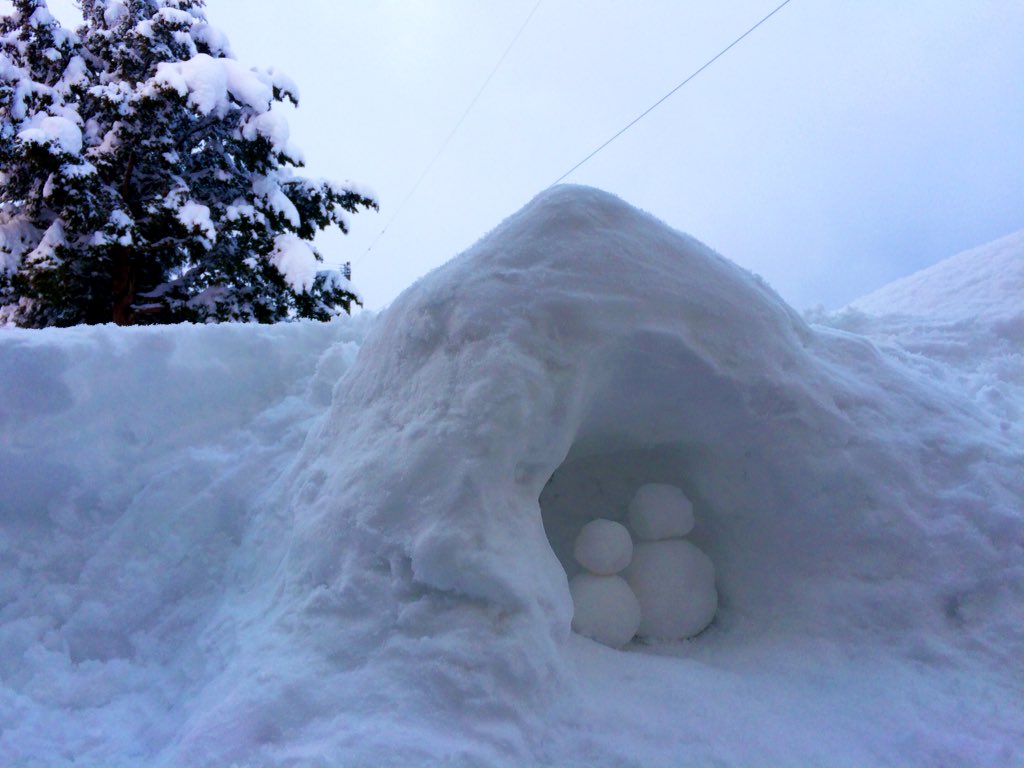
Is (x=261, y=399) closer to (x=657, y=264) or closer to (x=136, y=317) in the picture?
(x=657, y=264)

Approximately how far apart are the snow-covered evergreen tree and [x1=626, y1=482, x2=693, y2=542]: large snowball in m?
7.06

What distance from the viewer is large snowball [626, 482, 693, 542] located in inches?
89.0

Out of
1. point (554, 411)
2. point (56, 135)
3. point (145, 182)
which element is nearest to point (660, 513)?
point (554, 411)

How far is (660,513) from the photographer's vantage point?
7.41ft

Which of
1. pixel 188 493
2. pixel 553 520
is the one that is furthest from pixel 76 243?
pixel 553 520

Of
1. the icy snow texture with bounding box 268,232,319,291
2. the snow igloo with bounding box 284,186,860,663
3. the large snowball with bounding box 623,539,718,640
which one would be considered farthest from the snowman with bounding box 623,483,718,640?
the icy snow texture with bounding box 268,232,319,291

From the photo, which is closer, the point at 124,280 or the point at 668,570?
the point at 668,570

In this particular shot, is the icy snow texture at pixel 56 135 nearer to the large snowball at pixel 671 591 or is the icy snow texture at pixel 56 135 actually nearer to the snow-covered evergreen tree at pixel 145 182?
the snow-covered evergreen tree at pixel 145 182

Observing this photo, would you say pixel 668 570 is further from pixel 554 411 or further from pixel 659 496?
pixel 554 411

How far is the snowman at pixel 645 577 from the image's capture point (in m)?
2.05

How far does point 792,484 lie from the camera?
83.2 inches

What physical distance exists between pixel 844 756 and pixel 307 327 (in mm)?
3073

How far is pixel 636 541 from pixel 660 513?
173 mm

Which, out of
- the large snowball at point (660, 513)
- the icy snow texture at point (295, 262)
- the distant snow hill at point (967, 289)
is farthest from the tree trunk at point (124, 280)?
the distant snow hill at point (967, 289)
